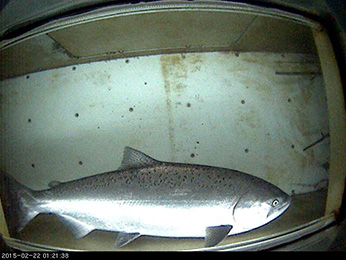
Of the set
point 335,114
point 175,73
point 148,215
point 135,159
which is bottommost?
point 148,215

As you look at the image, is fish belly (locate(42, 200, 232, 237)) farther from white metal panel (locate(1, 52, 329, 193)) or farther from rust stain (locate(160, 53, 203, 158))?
rust stain (locate(160, 53, 203, 158))

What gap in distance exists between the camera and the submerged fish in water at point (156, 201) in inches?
38.0

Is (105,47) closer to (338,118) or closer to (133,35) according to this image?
(133,35)

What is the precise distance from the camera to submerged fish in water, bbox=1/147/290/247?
966 mm

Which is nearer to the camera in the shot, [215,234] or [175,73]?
[215,234]

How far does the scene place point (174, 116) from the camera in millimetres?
1430

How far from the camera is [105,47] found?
4.33 feet

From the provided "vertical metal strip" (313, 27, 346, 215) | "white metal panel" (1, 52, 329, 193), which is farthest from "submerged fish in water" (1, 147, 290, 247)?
"white metal panel" (1, 52, 329, 193)

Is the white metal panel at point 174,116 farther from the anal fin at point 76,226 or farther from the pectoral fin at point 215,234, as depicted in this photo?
the pectoral fin at point 215,234

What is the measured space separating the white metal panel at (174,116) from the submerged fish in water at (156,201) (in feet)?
1.21

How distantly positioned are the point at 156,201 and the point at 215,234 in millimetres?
263

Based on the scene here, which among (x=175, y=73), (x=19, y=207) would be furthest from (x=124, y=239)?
(x=175, y=73)

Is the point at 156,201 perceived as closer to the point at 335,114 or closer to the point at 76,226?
the point at 76,226

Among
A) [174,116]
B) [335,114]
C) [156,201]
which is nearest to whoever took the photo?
[335,114]
